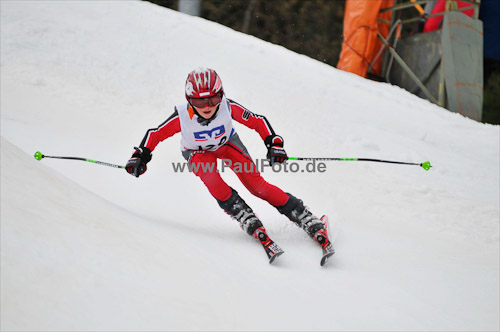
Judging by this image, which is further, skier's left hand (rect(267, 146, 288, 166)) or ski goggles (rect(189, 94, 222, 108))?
skier's left hand (rect(267, 146, 288, 166))

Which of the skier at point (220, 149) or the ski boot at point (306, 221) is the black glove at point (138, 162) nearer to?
the skier at point (220, 149)

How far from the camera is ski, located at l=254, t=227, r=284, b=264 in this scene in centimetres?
286

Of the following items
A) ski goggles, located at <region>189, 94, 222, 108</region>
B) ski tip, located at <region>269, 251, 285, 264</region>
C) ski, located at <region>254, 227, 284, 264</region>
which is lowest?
ski tip, located at <region>269, 251, 285, 264</region>

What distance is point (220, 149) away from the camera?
136 inches

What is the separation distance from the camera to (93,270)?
166 centimetres

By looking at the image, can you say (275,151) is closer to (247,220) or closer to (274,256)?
(247,220)

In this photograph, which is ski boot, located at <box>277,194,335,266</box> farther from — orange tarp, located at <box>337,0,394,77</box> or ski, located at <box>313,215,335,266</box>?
orange tarp, located at <box>337,0,394,77</box>

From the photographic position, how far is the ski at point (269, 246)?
9.37 feet

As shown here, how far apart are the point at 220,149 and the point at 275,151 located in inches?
18.2

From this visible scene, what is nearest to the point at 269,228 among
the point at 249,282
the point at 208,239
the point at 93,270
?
the point at 208,239

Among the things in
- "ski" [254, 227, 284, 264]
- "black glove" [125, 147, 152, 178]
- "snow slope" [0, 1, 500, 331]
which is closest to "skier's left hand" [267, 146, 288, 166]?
"ski" [254, 227, 284, 264]

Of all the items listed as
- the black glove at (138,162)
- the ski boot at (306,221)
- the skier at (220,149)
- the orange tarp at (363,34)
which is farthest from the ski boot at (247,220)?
the orange tarp at (363,34)

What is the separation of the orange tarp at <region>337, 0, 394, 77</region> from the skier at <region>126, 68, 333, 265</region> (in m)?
5.89

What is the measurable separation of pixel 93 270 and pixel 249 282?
982 millimetres
